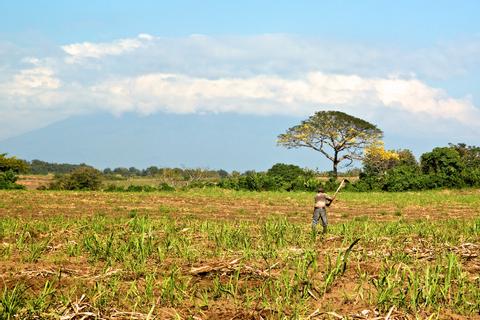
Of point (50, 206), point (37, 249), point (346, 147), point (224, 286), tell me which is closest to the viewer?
point (224, 286)

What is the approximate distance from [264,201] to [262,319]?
29.9 m

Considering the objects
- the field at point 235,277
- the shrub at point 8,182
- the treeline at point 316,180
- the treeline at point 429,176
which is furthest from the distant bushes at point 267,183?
the field at point 235,277

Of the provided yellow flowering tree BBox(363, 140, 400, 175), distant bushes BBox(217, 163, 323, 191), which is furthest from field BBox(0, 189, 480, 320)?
yellow flowering tree BBox(363, 140, 400, 175)

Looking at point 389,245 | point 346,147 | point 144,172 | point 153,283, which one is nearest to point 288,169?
point 346,147

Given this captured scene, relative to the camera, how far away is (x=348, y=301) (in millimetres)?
6570

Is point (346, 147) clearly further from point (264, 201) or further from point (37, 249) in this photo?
point (37, 249)

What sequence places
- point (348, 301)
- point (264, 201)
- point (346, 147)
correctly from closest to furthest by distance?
1. point (348, 301)
2. point (264, 201)
3. point (346, 147)

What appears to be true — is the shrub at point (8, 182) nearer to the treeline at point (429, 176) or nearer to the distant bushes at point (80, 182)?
the distant bushes at point (80, 182)

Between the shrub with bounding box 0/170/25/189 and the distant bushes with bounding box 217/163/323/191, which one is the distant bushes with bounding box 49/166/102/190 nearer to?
the shrub with bounding box 0/170/25/189

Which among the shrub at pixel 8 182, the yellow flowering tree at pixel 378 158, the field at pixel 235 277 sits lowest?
the field at pixel 235 277

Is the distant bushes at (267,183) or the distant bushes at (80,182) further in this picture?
the distant bushes at (80,182)

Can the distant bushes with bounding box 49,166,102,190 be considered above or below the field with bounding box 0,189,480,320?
above

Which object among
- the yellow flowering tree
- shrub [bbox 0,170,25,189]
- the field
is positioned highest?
the yellow flowering tree

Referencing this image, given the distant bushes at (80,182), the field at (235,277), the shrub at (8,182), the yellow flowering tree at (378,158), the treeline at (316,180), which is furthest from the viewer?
the yellow flowering tree at (378,158)
